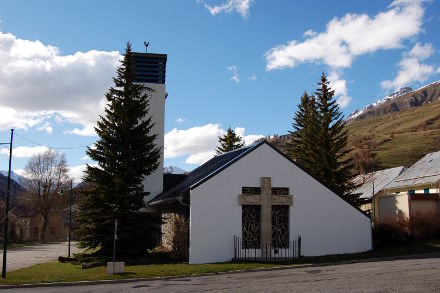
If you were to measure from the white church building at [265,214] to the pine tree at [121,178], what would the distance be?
83.8 inches

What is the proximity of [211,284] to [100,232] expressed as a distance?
9.92 meters

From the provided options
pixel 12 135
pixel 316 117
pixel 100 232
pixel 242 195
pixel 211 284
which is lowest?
Result: pixel 211 284

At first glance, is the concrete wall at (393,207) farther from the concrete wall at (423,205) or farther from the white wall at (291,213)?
the white wall at (291,213)

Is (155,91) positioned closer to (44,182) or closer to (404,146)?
(44,182)

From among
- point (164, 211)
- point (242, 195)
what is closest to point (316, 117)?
point (164, 211)

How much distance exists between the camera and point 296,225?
2281 cm

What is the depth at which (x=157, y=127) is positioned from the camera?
34844 millimetres

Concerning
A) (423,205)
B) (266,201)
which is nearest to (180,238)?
(266,201)

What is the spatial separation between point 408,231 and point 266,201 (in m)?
7.96

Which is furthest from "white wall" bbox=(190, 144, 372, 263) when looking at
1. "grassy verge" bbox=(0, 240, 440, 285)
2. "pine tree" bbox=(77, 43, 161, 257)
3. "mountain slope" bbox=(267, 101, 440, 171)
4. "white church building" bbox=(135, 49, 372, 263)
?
"mountain slope" bbox=(267, 101, 440, 171)

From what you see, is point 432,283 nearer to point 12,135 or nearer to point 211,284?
point 211,284

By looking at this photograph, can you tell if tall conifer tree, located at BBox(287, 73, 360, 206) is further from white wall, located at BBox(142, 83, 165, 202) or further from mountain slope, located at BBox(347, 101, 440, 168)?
mountain slope, located at BBox(347, 101, 440, 168)

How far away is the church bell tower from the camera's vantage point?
3422cm

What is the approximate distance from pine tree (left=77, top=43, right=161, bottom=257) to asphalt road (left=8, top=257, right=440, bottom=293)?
23.6 feet
